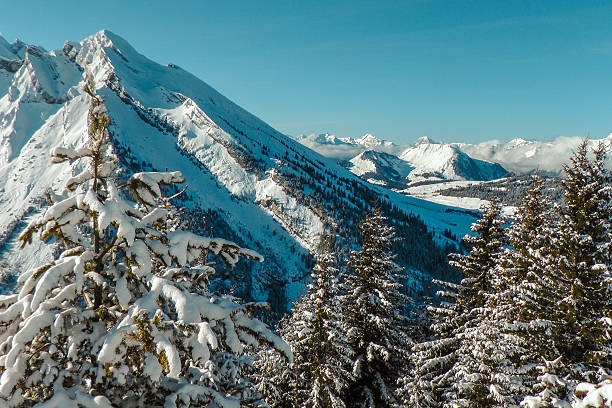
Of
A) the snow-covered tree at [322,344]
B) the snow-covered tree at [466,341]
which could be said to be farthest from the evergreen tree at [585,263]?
the snow-covered tree at [322,344]

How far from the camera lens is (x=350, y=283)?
70.2 feet

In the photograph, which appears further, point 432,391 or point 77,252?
point 432,391

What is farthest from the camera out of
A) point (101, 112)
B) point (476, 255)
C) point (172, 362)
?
point (476, 255)

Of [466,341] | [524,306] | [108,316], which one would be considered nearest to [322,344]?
[466,341]

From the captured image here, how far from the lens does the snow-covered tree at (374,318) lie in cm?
2020

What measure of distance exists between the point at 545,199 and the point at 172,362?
725 inches

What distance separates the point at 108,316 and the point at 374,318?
17404 mm

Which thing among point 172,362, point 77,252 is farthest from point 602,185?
point 77,252

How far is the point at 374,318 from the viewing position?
20.0 metres

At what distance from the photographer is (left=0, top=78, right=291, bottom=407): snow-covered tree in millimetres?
4145

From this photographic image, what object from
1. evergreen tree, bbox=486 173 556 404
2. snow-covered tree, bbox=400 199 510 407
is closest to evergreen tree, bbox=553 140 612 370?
evergreen tree, bbox=486 173 556 404

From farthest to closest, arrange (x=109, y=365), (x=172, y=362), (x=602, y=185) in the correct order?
(x=602, y=185) → (x=109, y=365) → (x=172, y=362)

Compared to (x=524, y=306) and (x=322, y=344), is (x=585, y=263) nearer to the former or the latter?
(x=524, y=306)

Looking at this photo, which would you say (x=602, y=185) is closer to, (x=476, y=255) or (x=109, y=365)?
(x=476, y=255)
